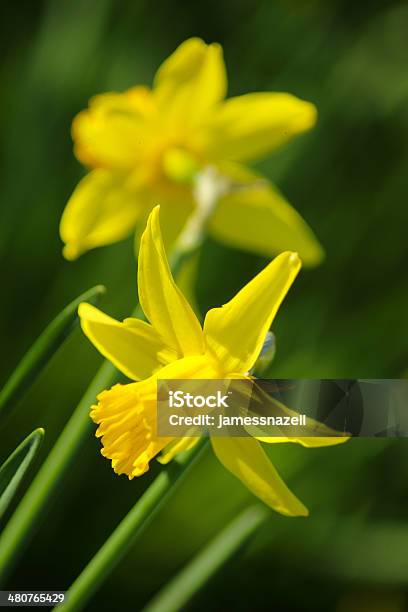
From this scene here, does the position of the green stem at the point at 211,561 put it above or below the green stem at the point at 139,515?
below

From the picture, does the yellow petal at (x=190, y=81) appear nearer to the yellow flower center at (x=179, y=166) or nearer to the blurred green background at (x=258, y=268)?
the yellow flower center at (x=179, y=166)

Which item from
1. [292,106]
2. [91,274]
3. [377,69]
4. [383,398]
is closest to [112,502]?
[91,274]

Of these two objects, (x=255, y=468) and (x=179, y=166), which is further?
(x=179, y=166)

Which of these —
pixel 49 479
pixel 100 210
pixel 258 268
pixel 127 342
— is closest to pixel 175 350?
pixel 127 342

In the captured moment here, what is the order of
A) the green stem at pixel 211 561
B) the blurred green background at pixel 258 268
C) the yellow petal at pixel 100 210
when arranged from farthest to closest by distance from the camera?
1. the blurred green background at pixel 258 268
2. the yellow petal at pixel 100 210
3. the green stem at pixel 211 561

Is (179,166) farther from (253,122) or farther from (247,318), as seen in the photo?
(247,318)

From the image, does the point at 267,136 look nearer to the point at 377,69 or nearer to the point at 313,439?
the point at 377,69

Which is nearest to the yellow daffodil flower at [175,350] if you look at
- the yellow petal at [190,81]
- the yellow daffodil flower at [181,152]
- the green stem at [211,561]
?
the green stem at [211,561]
